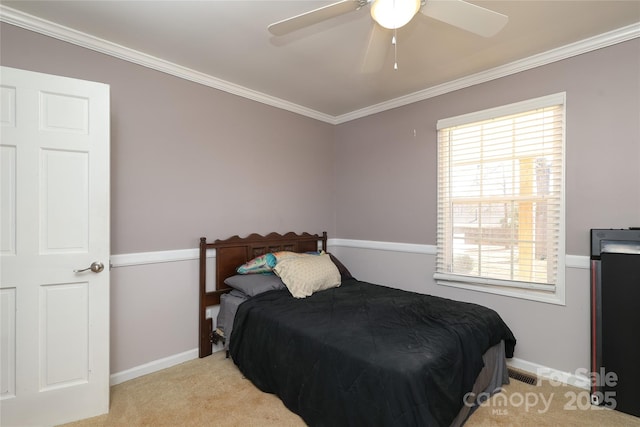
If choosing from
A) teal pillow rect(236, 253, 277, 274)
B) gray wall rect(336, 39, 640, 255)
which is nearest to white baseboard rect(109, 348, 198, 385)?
teal pillow rect(236, 253, 277, 274)

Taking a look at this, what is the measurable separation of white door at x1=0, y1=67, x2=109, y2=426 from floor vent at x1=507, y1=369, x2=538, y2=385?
3.03 m

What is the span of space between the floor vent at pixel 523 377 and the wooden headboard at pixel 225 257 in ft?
7.86

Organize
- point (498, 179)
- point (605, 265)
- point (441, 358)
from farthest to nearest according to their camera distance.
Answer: point (498, 179) < point (605, 265) < point (441, 358)

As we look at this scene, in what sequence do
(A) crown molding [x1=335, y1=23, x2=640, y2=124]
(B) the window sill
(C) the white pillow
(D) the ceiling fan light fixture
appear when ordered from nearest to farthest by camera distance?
(D) the ceiling fan light fixture < (A) crown molding [x1=335, y1=23, x2=640, y2=124] < (B) the window sill < (C) the white pillow

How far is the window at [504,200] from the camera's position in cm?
246

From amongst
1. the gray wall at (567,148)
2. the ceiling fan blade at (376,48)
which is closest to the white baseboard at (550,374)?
the gray wall at (567,148)

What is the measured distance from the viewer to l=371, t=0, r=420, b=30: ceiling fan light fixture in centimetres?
144

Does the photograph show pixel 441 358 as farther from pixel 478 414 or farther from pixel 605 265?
pixel 605 265

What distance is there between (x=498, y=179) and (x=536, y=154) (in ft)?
1.11

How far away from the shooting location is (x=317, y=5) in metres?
1.90

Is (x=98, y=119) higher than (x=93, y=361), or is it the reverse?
(x=98, y=119)

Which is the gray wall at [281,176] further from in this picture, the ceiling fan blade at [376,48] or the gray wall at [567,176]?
the ceiling fan blade at [376,48]

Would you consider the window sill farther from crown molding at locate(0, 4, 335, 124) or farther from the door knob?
the door knob

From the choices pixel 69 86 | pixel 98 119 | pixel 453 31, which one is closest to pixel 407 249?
pixel 453 31
